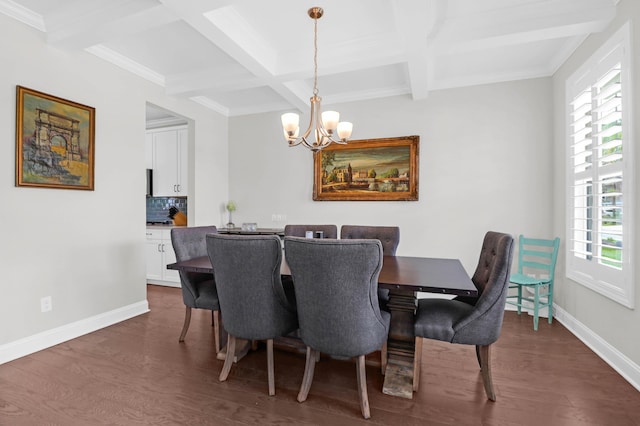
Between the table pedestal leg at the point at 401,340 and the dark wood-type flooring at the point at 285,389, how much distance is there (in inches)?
5.0

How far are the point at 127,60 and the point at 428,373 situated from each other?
4.06 meters

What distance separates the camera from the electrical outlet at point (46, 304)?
2.70 meters

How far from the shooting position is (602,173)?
2.57 metres

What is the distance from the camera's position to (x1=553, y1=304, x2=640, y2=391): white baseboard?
2.13 m

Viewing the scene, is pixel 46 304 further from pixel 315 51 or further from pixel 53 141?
pixel 315 51

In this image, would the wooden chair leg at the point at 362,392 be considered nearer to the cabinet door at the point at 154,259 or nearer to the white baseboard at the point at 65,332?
the white baseboard at the point at 65,332

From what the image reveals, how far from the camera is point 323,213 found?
4.50 metres

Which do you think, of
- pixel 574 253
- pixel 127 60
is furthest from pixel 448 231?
pixel 127 60

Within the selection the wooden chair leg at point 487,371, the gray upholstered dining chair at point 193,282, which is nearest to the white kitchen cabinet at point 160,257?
the gray upholstered dining chair at point 193,282

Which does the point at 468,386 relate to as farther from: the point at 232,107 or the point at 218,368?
the point at 232,107

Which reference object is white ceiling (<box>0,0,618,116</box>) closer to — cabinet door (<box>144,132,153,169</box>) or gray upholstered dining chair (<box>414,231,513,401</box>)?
cabinet door (<box>144,132,153,169</box>)

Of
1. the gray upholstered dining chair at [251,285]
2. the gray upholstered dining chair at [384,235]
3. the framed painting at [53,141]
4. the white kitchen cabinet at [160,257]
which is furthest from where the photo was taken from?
the white kitchen cabinet at [160,257]

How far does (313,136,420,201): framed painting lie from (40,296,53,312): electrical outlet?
300 centimetres

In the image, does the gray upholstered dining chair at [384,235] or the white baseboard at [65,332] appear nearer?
the white baseboard at [65,332]
